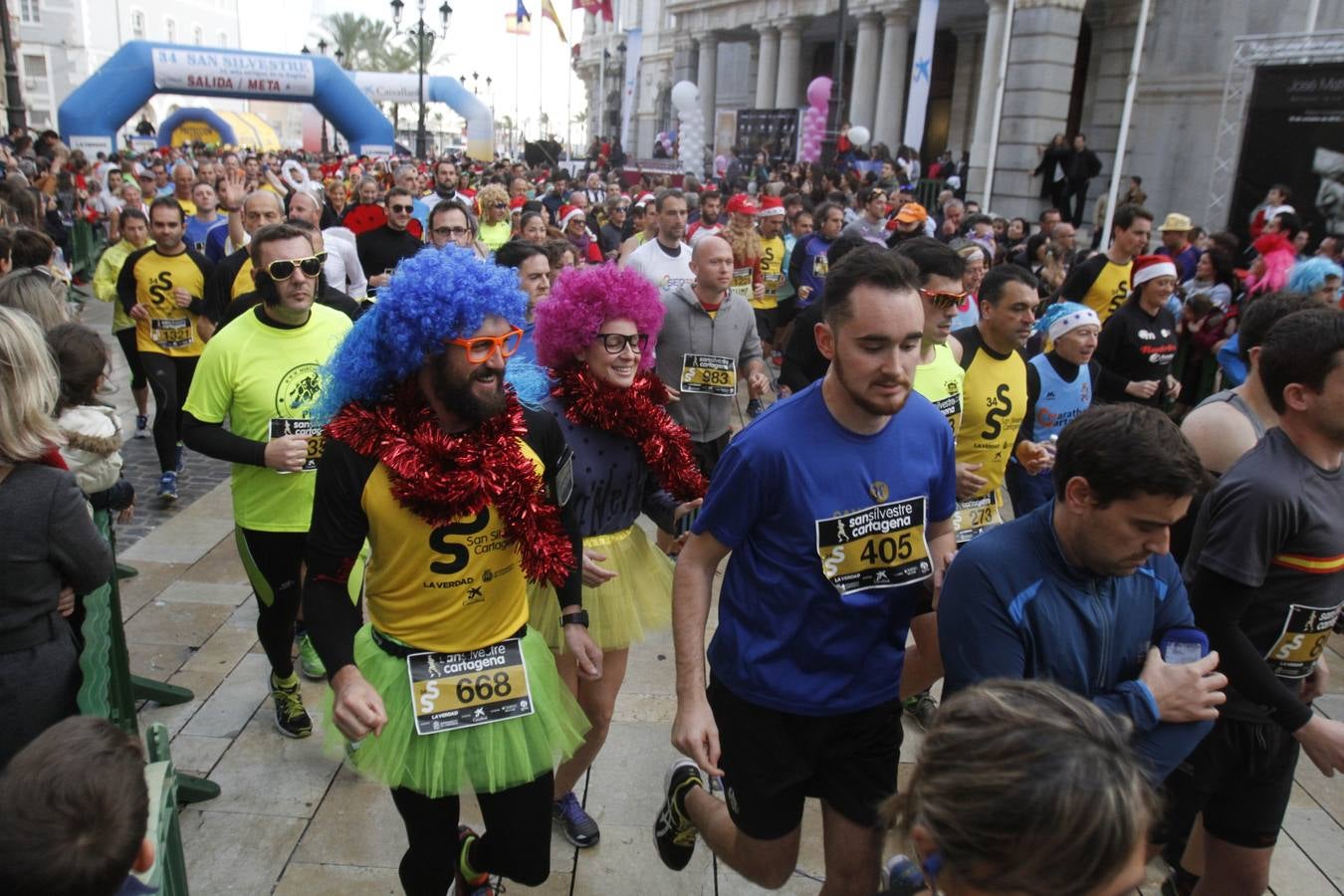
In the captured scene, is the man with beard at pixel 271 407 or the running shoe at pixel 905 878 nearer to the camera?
the running shoe at pixel 905 878

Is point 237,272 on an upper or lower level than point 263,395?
upper

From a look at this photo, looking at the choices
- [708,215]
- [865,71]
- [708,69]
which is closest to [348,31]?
[708,69]

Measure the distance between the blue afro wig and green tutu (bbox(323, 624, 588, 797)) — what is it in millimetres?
785

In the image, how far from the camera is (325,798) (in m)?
3.83

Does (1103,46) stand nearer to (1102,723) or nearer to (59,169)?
(59,169)

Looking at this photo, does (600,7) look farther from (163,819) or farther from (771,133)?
(163,819)

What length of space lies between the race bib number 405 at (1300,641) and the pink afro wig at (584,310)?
238 centimetres

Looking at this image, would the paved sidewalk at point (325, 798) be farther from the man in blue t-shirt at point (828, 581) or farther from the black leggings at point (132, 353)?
the black leggings at point (132, 353)

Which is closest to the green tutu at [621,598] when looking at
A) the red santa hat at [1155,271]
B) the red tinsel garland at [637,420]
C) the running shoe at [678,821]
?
the red tinsel garland at [637,420]

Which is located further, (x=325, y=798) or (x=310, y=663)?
(x=310, y=663)

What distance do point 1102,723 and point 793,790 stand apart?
1.51m

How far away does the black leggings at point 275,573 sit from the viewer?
403 cm

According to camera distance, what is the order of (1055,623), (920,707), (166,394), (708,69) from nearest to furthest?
(1055,623), (920,707), (166,394), (708,69)

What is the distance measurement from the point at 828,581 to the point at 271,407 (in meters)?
2.43
